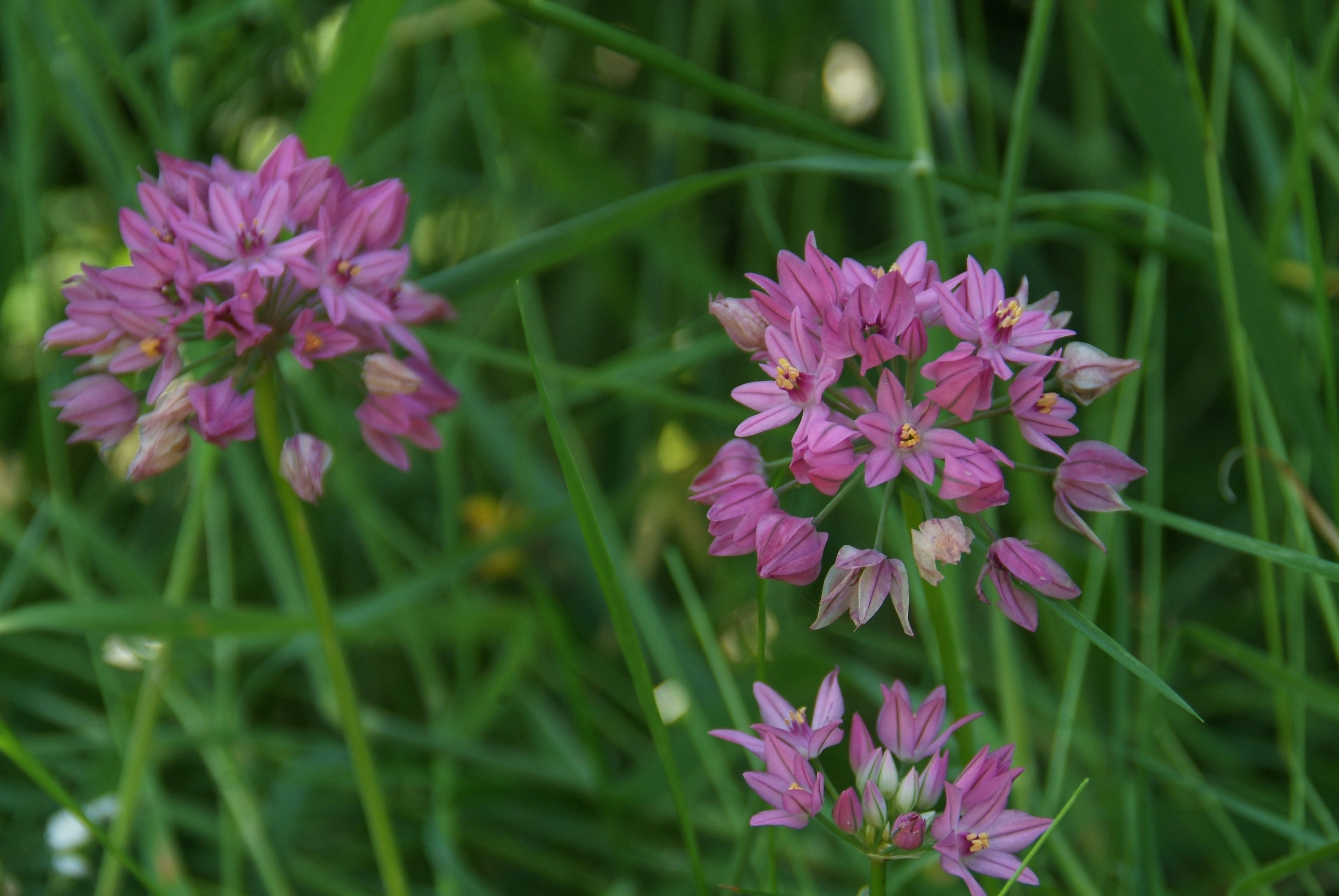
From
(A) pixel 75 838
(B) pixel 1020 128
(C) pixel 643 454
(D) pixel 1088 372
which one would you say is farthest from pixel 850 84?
(A) pixel 75 838

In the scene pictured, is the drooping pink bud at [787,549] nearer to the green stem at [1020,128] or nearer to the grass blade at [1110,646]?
the grass blade at [1110,646]

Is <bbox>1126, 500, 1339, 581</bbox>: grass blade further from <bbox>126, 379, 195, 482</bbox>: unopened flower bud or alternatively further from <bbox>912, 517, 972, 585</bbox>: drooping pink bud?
<bbox>126, 379, 195, 482</bbox>: unopened flower bud

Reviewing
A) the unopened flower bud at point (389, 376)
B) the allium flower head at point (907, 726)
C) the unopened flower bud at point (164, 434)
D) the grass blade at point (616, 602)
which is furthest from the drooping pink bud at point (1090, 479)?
the unopened flower bud at point (164, 434)

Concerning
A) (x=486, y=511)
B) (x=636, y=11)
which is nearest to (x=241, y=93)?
(x=636, y=11)

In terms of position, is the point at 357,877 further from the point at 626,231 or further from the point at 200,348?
the point at 626,231

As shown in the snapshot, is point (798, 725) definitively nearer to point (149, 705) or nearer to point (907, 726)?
point (907, 726)
